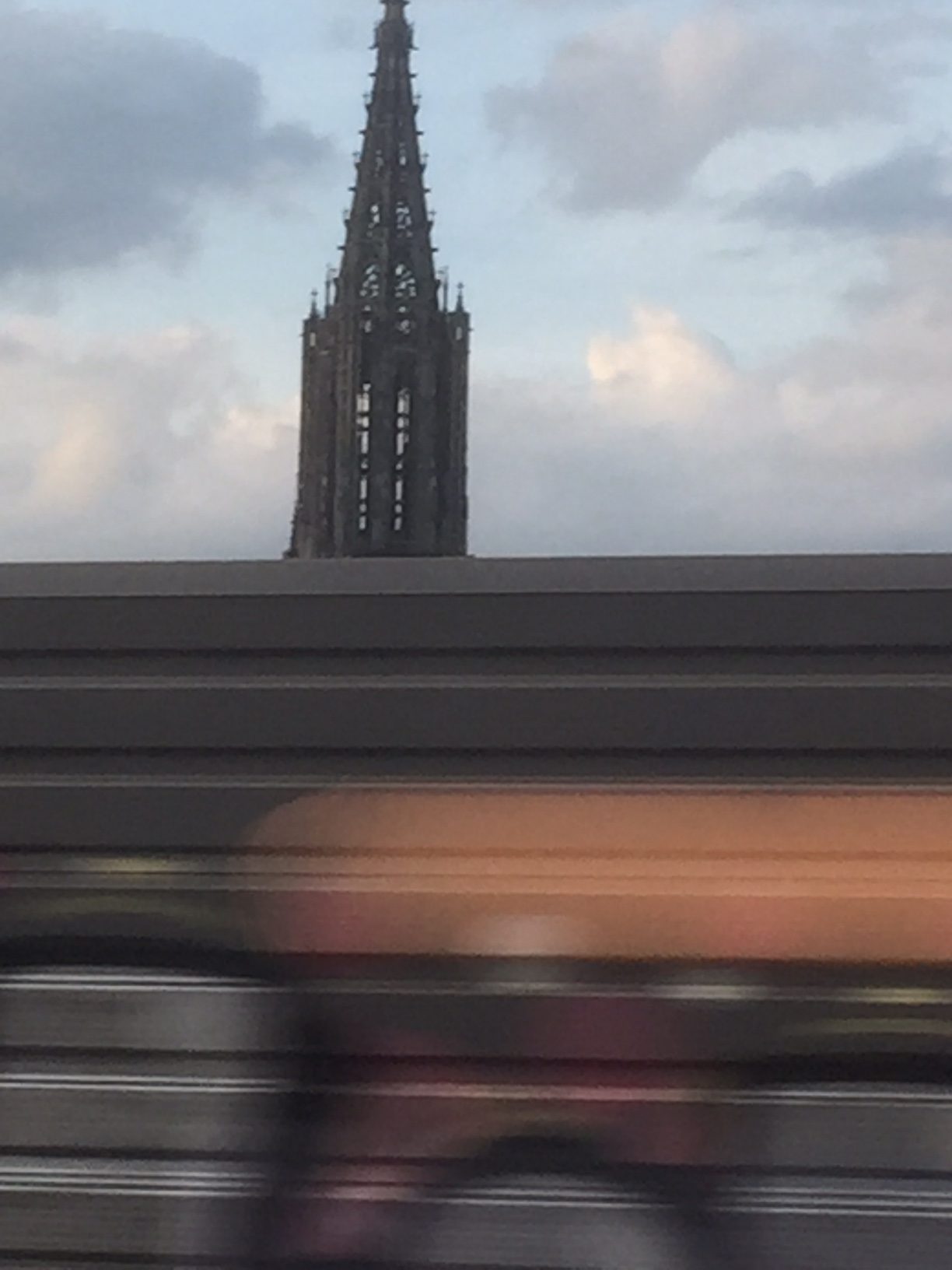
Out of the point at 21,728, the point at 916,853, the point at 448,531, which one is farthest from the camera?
the point at 448,531

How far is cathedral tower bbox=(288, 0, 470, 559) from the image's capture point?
2662 inches

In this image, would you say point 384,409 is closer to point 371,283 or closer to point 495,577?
point 371,283

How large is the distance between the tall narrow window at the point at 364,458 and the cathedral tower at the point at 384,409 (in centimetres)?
3

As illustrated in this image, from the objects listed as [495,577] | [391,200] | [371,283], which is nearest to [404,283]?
[371,283]

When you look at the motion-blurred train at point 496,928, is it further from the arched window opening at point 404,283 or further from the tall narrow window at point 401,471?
the arched window opening at point 404,283

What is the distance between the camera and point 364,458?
6844 cm

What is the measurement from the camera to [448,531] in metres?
67.6

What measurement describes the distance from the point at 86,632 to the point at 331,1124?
62 centimetres

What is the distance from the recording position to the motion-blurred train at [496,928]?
1.92 m

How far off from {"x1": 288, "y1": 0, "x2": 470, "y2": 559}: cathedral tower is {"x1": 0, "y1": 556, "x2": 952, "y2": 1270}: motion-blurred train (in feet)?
207

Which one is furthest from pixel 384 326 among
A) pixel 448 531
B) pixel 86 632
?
pixel 86 632

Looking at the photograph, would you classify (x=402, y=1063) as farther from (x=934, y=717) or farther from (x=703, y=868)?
(x=934, y=717)

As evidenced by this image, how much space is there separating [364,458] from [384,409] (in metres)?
2.03

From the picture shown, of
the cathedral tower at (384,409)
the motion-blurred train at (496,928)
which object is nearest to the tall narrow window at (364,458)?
the cathedral tower at (384,409)
